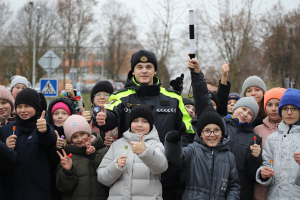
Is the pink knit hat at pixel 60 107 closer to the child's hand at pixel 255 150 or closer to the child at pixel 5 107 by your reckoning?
the child at pixel 5 107

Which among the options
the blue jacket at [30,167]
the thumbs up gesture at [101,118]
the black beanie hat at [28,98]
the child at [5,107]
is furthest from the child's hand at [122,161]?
the child at [5,107]

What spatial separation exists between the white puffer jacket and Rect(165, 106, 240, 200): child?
46cm

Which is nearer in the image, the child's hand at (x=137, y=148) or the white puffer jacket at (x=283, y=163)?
the child's hand at (x=137, y=148)

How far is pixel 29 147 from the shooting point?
12.8ft

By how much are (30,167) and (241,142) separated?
8.84 ft

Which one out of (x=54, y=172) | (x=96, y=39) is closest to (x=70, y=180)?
(x=54, y=172)

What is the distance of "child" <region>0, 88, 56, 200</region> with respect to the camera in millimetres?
3783

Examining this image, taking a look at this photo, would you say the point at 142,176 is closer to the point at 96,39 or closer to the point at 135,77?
the point at 135,77

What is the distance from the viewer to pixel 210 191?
3.43 metres

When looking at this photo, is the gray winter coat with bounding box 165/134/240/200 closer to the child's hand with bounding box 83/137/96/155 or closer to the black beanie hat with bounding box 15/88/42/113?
the child's hand with bounding box 83/137/96/155

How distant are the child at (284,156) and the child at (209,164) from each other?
45 cm

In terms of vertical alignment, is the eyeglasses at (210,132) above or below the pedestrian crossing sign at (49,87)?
below

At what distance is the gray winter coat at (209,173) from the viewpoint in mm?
3422

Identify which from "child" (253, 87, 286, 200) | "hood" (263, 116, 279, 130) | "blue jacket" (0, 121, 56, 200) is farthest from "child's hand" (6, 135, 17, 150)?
"hood" (263, 116, 279, 130)
